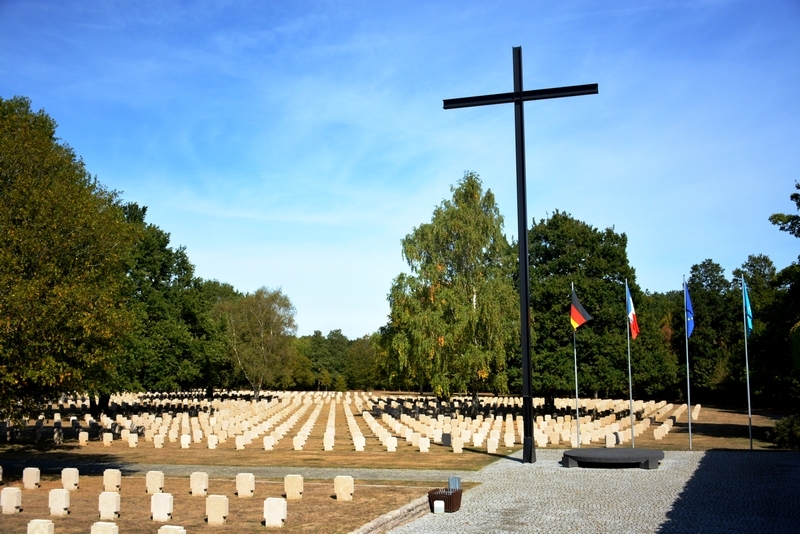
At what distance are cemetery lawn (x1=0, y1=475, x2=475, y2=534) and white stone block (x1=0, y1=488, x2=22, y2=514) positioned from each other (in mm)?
206

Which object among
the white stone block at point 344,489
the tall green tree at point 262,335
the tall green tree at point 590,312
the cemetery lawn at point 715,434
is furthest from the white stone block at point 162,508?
the tall green tree at point 262,335

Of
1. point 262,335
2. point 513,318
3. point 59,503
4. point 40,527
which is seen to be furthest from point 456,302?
point 262,335

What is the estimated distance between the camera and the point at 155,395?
71.7m

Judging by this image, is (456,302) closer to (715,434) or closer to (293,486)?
(715,434)

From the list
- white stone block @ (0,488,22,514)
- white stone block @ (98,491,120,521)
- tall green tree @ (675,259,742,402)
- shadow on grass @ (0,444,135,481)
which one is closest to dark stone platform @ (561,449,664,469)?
white stone block @ (98,491,120,521)

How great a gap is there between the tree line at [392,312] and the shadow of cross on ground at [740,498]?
5164 millimetres

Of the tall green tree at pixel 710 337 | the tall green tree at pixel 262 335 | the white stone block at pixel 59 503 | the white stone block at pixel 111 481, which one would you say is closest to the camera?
the white stone block at pixel 59 503

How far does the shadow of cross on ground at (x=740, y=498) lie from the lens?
12.5 meters

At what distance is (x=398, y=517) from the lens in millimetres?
13273

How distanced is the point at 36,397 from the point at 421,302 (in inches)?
1046

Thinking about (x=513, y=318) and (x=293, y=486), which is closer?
(x=293, y=486)

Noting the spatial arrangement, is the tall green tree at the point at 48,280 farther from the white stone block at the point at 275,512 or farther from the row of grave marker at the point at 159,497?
the white stone block at the point at 275,512

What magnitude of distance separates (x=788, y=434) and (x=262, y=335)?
52.3 m

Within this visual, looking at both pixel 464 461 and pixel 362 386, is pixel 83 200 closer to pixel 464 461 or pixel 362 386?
pixel 464 461
